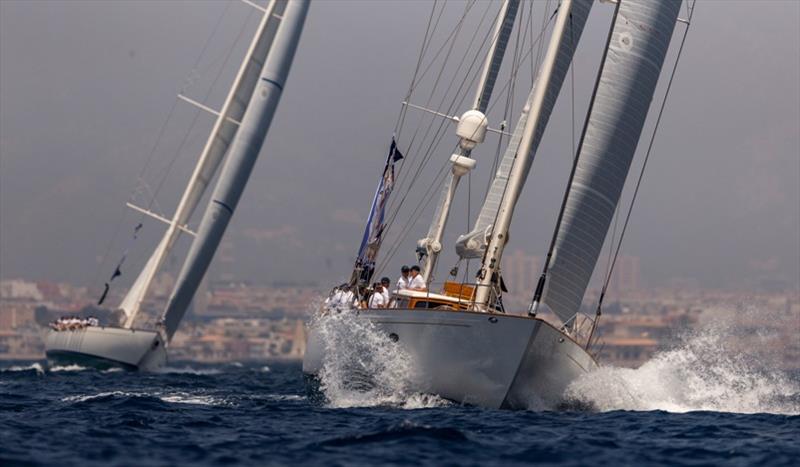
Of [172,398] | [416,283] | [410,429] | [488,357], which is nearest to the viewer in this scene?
[410,429]

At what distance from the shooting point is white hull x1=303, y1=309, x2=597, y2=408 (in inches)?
711

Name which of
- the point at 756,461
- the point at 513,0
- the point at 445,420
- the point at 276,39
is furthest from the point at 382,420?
the point at 276,39

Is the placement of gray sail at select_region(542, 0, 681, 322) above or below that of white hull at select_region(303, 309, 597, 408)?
Answer: above

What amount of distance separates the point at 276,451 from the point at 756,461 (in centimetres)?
487

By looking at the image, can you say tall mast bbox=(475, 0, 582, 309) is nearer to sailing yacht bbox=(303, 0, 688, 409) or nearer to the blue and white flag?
sailing yacht bbox=(303, 0, 688, 409)

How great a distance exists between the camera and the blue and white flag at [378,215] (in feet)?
81.4

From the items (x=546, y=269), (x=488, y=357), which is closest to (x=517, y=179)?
(x=546, y=269)

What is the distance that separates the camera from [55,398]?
22453 mm

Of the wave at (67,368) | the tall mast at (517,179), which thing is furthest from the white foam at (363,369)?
the wave at (67,368)

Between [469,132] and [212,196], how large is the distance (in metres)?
21.4

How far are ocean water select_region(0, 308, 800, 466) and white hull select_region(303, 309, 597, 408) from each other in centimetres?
26

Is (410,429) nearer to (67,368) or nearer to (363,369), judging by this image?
(363,369)

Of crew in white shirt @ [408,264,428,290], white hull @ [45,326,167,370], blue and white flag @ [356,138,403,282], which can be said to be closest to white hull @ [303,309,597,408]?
crew in white shirt @ [408,264,428,290]

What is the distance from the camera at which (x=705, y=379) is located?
2220 centimetres
